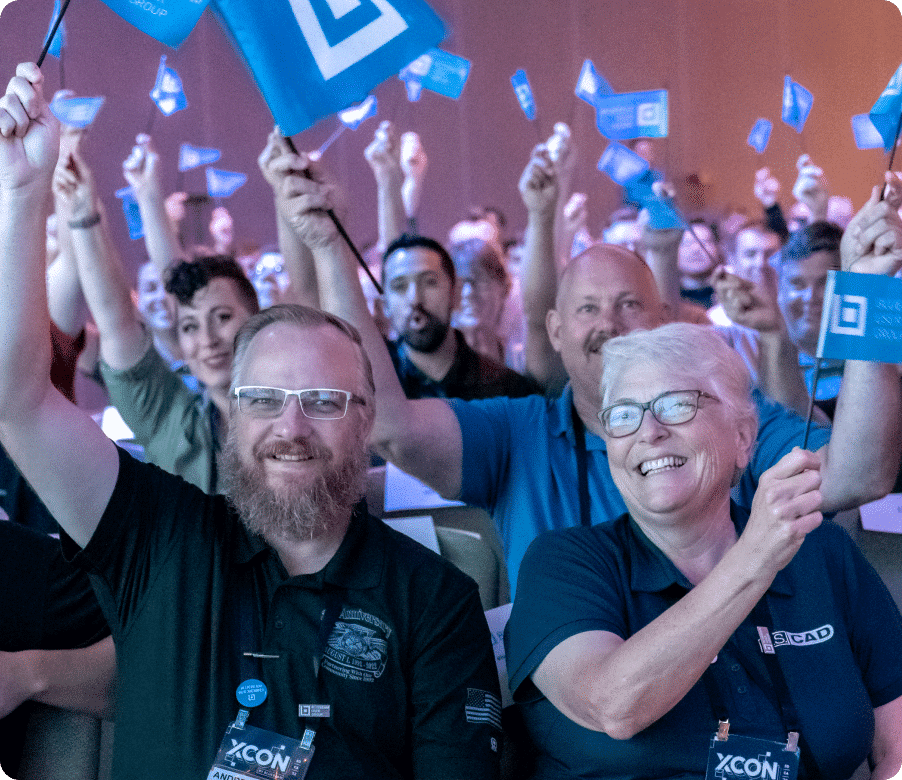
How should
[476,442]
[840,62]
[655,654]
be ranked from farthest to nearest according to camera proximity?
[840,62]
[476,442]
[655,654]

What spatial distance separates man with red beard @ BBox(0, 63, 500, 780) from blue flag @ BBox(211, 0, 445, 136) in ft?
1.54

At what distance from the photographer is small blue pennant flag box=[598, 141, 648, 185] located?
3.66 metres

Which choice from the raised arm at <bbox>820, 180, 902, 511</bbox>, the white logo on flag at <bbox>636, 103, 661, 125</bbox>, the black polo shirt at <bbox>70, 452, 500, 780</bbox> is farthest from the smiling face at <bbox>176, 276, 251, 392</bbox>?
the raised arm at <bbox>820, 180, 902, 511</bbox>

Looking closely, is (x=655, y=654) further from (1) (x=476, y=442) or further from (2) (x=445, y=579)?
(1) (x=476, y=442)

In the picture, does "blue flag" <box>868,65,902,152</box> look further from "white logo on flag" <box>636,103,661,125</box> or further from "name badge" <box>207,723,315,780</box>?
"name badge" <box>207,723,315,780</box>

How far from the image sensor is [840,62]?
20.6 feet

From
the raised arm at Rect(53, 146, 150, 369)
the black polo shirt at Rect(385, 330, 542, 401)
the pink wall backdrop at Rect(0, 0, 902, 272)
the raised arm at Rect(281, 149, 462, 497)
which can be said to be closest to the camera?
the raised arm at Rect(281, 149, 462, 497)

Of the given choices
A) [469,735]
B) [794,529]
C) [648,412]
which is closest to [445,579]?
[469,735]

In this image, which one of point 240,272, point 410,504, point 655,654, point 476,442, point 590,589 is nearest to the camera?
point 655,654

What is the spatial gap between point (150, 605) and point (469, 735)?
1.90 feet

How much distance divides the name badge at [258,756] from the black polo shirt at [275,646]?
0.02 meters

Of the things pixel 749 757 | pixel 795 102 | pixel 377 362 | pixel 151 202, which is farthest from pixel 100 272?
pixel 795 102

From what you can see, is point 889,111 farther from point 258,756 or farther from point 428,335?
point 258,756

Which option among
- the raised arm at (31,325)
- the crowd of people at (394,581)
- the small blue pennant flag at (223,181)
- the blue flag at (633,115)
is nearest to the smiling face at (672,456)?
the crowd of people at (394,581)
